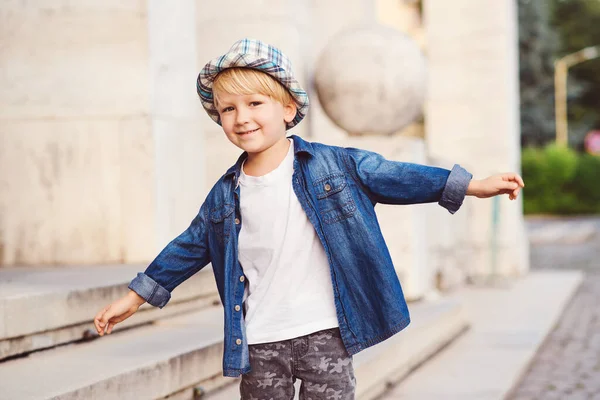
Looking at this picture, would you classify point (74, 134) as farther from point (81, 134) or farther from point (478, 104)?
point (478, 104)

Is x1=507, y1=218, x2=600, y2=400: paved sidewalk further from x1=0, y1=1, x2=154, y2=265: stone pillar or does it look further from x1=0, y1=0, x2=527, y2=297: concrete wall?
x1=0, y1=1, x2=154, y2=265: stone pillar

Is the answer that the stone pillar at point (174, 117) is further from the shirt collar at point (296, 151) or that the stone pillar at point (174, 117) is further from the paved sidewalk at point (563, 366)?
the shirt collar at point (296, 151)

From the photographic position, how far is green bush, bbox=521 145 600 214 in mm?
30234

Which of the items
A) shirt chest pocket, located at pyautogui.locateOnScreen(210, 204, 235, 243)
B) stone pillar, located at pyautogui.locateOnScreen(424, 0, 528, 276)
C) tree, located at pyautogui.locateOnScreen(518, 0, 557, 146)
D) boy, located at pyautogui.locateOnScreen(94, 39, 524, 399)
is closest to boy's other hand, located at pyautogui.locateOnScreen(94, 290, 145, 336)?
boy, located at pyautogui.locateOnScreen(94, 39, 524, 399)

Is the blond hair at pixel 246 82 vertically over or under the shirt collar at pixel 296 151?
over

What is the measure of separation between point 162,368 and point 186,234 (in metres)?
0.99

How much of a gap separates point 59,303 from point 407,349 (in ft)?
7.53

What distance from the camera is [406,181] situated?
2439mm

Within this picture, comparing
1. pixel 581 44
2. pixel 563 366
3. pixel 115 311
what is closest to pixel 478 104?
pixel 563 366

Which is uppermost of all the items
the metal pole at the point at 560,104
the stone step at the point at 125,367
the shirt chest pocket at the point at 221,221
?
the metal pole at the point at 560,104

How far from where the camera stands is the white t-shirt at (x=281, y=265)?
2428 mm

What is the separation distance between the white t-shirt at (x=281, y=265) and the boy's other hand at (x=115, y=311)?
1.06 ft

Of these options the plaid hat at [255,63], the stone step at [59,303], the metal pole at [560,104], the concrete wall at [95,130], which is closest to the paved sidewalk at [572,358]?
the stone step at [59,303]

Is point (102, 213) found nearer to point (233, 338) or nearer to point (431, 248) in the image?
point (233, 338)
